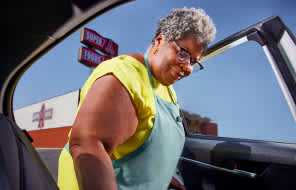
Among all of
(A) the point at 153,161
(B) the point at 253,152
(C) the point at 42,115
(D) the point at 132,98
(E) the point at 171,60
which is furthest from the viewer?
(C) the point at 42,115

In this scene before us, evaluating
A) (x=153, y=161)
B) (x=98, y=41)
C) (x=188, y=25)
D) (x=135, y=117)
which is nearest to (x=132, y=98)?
(x=135, y=117)

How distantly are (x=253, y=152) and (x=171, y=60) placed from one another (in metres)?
1.21

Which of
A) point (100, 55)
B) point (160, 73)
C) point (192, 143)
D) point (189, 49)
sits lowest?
point (192, 143)

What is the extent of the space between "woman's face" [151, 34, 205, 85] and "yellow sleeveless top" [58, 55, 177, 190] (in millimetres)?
98

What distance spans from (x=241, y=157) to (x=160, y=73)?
122cm

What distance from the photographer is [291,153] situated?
58.6 inches

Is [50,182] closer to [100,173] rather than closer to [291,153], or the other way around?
[100,173]

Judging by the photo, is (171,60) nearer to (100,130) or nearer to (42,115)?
(100,130)

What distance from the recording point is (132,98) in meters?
0.78

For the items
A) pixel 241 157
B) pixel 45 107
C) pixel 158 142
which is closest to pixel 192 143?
pixel 241 157

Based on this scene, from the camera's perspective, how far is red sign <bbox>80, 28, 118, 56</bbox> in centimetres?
1869

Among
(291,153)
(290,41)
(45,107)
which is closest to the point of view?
(290,41)

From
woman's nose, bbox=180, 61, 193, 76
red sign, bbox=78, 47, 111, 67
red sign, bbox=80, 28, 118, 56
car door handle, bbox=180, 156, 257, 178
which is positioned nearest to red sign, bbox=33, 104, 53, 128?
red sign, bbox=78, 47, 111, 67

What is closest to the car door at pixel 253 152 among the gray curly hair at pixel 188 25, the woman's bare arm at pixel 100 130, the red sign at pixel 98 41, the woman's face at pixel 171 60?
the gray curly hair at pixel 188 25
